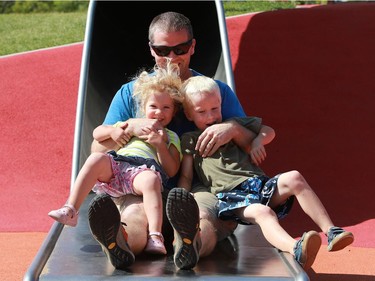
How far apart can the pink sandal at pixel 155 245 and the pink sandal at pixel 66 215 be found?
16.4 inches

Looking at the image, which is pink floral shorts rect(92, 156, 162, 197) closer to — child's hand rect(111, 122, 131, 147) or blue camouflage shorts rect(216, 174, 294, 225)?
child's hand rect(111, 122, 131, 147)

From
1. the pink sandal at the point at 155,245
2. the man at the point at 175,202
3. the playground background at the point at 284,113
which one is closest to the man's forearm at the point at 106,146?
the man at the point at 175,202

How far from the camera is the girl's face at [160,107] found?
4.77m

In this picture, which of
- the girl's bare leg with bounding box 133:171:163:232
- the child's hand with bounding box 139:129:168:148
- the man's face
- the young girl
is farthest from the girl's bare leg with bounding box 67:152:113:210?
the man's face

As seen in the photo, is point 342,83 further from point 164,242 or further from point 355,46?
point 164,242

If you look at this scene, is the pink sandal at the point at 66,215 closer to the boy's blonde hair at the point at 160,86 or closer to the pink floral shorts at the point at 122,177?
the pink floral shorts at the point at 122,177

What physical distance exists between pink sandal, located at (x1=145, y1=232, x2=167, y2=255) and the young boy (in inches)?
17.9

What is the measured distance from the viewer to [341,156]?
7.97 m

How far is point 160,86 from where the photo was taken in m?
4.79

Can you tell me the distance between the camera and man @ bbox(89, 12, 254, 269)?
153 inches

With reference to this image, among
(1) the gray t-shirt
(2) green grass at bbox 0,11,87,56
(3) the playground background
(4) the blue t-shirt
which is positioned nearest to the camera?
(1) the gray t-shirt

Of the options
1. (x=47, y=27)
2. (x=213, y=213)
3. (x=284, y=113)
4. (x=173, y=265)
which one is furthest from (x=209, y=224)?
(x=47, y=27)

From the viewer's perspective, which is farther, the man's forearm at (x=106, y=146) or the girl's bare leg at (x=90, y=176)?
the man's forearm at (x=106, y=146)

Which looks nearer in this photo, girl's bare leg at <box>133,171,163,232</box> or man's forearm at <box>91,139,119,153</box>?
girl's bare leg at <box>133,171,163,232</box>
